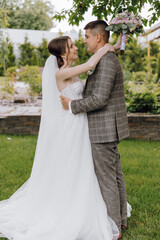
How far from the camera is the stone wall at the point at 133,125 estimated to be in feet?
23.2

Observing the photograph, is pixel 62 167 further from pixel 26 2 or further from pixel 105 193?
pixel 26 2

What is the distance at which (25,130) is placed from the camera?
7.72m

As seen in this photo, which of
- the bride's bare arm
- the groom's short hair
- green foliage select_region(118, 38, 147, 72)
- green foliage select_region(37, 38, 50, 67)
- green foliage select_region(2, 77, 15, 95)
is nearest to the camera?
the bride's bare arm

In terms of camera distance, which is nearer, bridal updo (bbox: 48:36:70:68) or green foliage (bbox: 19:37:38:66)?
bridal updo (bbox: 48:36:70:68)

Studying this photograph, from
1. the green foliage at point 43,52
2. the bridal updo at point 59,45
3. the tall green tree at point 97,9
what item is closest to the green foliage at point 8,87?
the tall green tree at point 97,9

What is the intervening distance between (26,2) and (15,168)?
41.5 metres

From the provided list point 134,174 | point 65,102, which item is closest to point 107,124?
point 65,102

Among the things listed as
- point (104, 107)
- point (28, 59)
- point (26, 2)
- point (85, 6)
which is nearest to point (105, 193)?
point (104, 107)

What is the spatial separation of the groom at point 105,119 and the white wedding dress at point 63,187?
10 cm

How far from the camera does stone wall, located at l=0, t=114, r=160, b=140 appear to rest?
7.06 meters

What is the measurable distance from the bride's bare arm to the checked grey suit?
5 centimetres

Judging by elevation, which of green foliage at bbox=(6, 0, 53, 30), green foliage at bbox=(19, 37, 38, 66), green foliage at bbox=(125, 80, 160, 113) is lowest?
green foliage at bbox=(125, 80, 160, 113)

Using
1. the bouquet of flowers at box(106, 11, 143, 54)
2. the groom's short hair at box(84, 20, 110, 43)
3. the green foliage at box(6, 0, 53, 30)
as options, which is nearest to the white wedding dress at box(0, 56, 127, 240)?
the groom's short hair at box(84, 20, 110, 43)

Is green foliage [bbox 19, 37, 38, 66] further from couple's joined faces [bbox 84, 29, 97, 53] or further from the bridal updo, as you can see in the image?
couple's joined faces [bbox 84, 29, 97, 53]
